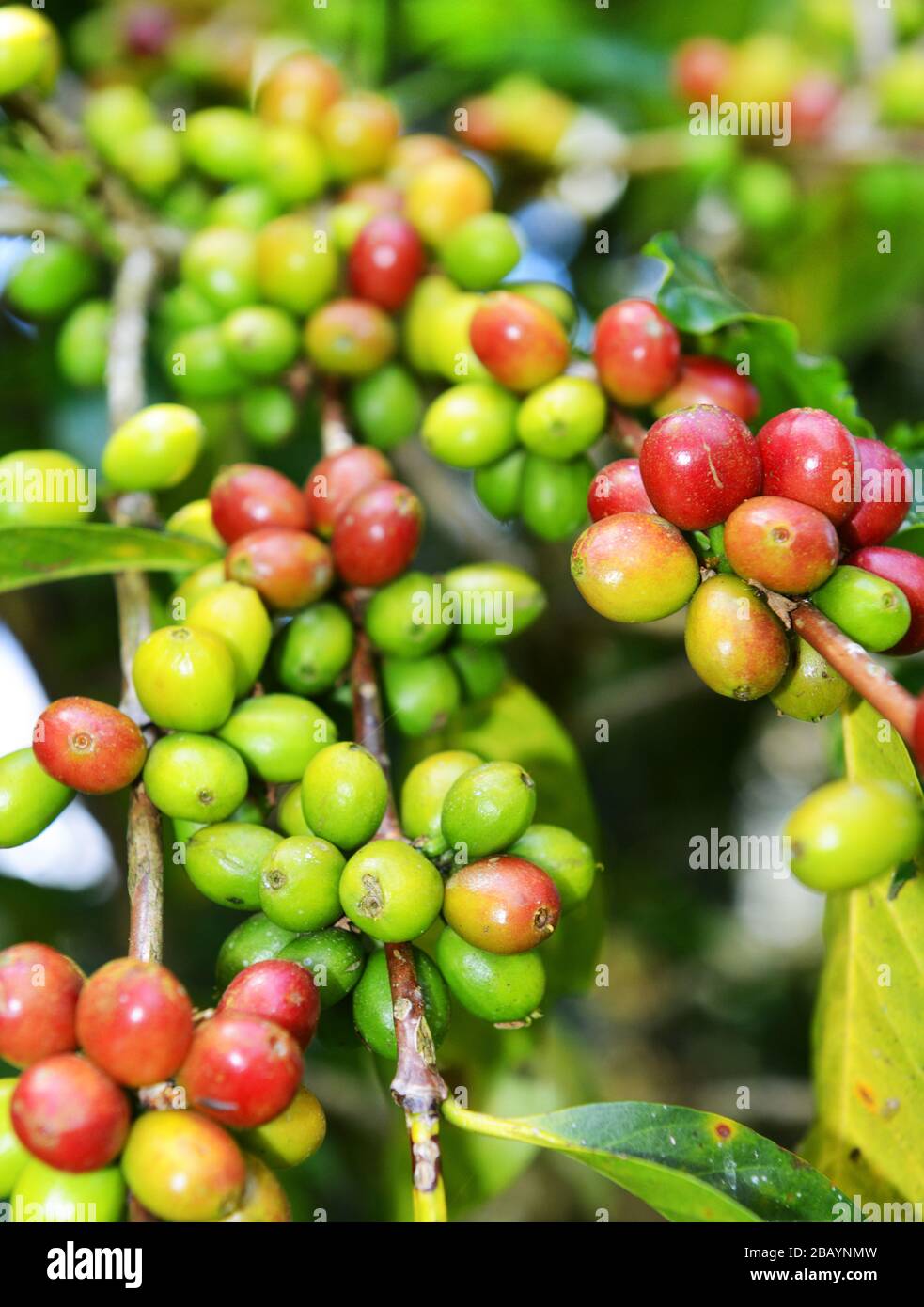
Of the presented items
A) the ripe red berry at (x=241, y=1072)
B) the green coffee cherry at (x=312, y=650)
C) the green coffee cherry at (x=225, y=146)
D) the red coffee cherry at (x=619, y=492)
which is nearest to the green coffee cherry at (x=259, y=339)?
the green coffee cherry at (x=225, y=146)

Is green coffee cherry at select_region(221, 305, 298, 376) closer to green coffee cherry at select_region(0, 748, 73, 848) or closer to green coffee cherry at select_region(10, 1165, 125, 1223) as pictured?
green coffee cherry at select_region(0, 748, 73, 848)

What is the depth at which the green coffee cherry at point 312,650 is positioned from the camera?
159 cm

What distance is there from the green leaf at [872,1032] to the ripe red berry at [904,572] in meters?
0.17

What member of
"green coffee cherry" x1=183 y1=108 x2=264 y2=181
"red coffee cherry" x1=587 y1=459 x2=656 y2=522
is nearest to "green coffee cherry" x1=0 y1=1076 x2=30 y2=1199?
"red coffee cherry" x1=587 y1=459 x2=656 y2=522

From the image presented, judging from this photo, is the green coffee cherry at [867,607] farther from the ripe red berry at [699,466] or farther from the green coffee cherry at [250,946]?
the green coffee cherry at [250,946]

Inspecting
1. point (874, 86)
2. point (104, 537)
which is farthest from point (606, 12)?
point (104, 537)

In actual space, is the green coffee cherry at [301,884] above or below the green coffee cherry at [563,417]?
below

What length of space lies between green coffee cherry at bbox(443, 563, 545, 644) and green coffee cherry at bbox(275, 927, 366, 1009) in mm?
539

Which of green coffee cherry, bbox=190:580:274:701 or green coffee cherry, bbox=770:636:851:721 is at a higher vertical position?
green coffee cherry, bbox=190:580:274:701

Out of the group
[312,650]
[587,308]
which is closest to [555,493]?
[312,650]

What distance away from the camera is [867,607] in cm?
122

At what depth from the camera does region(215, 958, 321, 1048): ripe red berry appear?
1.15 meters

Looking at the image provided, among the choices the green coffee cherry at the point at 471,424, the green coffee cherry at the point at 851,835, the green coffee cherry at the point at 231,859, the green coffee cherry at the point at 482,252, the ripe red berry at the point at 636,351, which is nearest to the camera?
the green coffee cherry at the point at 851,835

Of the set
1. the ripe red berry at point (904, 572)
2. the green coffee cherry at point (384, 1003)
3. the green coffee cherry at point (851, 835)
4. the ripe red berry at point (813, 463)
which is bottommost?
the green coffee cherry at point (384, 1003)
